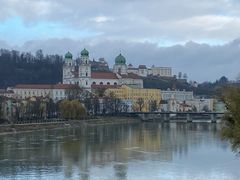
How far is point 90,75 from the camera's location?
75.1m

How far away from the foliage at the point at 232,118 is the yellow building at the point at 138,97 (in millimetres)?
57895

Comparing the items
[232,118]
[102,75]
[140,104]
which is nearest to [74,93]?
[140,104]

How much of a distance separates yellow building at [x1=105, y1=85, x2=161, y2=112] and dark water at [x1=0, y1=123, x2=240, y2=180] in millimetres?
41948

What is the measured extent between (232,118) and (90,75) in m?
65.2

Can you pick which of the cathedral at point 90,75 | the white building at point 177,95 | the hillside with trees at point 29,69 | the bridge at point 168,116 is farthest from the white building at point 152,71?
the bridge at point 168,116

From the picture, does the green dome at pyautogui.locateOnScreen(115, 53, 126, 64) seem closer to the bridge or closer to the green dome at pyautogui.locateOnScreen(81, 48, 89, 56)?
the green dome at pyautogui.locateOnScreen(81, 48, 89, 56)

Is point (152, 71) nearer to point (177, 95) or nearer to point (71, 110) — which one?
point (177, 95)

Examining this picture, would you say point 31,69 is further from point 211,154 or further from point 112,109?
point 211,154

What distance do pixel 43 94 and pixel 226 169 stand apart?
2214 inches

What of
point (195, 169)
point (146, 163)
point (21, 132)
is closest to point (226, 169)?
point (195, 169)

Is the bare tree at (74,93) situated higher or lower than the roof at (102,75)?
lower

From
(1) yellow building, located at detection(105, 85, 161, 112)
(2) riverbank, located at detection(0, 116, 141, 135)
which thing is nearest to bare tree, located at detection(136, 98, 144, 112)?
(1) yellow building, located at detection(105, 85, 161, 112)

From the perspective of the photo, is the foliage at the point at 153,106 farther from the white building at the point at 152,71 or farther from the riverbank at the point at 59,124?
the white building at the point at 152,71

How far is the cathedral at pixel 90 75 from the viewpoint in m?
73.6
